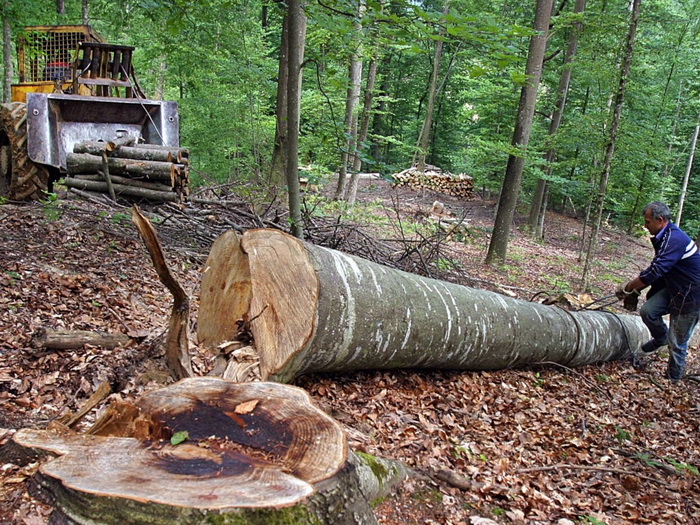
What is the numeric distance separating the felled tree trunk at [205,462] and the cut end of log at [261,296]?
2.83 feet

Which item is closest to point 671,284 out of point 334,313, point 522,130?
point 334,313

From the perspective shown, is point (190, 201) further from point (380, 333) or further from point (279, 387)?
point (279, 387)

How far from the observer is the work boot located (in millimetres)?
6070

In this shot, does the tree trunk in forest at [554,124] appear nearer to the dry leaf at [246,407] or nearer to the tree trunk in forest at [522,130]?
the tree trunk in forest at [522,130]

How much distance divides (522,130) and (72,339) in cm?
893

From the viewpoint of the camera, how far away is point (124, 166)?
257 inches

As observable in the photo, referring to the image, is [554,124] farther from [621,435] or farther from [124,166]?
[124,166]

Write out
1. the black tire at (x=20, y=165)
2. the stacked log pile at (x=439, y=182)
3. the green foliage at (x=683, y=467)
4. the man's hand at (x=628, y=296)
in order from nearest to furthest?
the green foliage at (x=683, y=467)
the man's hand at (x=628, y=296)
the black tire at (x=20, y=165)
the stacked log pile at (x=439, y=182)

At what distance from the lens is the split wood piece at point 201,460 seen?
1493 millimetres

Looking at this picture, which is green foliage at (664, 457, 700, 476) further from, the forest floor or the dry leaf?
A: the dry leaf

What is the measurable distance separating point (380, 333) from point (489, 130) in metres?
17.1

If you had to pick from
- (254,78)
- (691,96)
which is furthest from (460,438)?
(691,96)

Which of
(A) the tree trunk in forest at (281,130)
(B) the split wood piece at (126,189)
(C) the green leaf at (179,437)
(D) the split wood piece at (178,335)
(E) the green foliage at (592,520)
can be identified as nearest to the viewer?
(C) the green leaf at (179,437)

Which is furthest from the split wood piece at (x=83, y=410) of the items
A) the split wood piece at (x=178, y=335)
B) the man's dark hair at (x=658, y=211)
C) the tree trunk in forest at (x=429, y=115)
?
the tree trunk in forest at (x=429, y=115)
